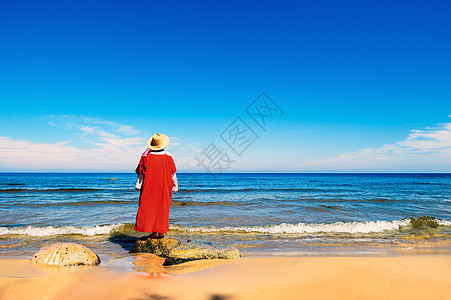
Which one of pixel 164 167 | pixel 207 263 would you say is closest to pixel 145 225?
pixel 164 167

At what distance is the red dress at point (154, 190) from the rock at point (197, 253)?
831 mm

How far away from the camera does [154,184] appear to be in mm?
4883

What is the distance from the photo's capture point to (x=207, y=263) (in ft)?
13.8

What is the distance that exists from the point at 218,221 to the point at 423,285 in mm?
6907

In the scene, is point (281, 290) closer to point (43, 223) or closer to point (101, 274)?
point (101, 274)

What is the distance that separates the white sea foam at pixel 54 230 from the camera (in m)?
7.36

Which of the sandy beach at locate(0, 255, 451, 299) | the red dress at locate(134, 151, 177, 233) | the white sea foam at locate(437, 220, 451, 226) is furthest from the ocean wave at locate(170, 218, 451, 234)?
the sandy beach at locate(0, 255, 451, 299)

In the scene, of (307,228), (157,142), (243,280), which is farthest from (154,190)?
(307,228)

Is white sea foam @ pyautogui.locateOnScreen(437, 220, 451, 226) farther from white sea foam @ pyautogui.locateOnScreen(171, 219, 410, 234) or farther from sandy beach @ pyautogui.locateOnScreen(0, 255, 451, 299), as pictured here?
sandy beach @ pyautogui.locateOnScreen(0, 255, 451, 299)

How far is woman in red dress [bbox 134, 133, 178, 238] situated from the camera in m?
4.86

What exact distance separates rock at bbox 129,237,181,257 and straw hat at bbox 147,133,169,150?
193cm

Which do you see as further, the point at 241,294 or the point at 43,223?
the point at 43,223

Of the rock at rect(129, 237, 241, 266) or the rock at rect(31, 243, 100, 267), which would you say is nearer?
the rock at rect(31, 243, 100, 267)

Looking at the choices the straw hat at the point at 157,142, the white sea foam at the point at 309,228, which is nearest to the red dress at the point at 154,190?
the straw hat at the point at 157,142
